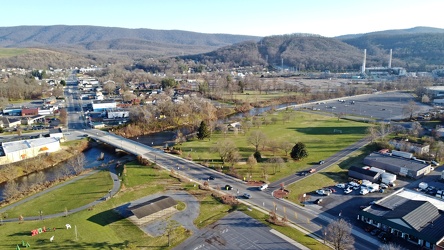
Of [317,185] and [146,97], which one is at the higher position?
[146,97]

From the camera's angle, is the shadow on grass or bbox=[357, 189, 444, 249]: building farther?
the shadow on grass

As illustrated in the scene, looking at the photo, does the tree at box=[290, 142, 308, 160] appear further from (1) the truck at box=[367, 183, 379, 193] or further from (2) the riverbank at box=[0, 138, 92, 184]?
(2) the riverbank at box=[0, 138, 92, 184]

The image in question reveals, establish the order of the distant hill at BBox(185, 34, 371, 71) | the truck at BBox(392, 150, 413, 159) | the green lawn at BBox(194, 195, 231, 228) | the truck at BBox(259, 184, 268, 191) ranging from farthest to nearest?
the distant hill at BBox(185, 34, 371, 71) → the truck at BBox(392, 150, 413, 159) → the truck at BBox(259, 184, 268, 191) → the green lawn at BBox(194, 195, 231, 228)

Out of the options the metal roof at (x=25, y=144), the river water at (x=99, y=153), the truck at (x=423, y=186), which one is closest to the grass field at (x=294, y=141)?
the river water at (x=99, y=153)

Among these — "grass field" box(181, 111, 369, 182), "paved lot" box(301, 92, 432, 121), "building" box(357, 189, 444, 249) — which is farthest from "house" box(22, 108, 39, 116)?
"building" box(357, 189, 444, 249)

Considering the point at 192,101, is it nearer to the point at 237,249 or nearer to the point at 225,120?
the point at 225,120

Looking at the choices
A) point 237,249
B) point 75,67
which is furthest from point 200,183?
point 75,67
